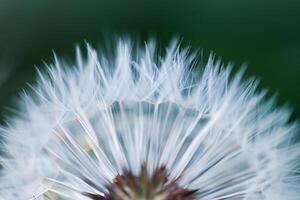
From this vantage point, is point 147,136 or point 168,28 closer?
point 147,136

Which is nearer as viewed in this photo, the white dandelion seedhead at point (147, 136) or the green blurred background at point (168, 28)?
the white dandelion seedhead at point (147, 136)

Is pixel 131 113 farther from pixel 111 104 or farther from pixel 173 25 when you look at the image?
pixel 173 25

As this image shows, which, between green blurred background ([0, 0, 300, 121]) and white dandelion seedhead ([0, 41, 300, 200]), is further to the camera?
green blurred background ([0, 0, 300, 121])

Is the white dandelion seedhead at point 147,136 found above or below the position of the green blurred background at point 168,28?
below

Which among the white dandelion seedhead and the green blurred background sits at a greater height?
the green blurred background
